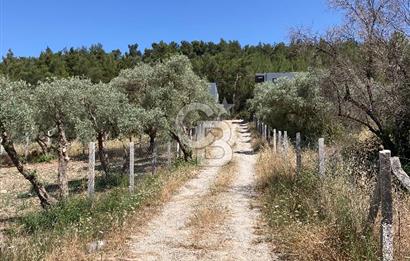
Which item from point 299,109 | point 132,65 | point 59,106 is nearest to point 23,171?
point 59,106

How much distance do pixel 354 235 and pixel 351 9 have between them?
1006 centimetres

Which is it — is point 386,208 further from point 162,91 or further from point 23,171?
point 162,91

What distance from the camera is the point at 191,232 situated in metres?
8.16

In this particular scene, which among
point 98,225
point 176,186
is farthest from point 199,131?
point 98,225

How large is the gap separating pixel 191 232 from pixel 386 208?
3969mm

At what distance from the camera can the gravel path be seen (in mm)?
6746

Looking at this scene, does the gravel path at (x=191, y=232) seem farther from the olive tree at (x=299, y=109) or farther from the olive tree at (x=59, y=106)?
the olive tree at (x=299, y=109)

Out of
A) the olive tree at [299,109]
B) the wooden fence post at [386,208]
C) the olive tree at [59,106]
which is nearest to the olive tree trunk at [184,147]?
the olive tree at [59,106]

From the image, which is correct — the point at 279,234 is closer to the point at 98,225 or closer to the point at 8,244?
the point at 98,225

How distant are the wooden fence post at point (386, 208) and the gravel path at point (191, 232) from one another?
77.2 inches

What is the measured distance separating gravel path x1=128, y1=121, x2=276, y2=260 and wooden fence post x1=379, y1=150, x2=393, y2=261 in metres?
1.96

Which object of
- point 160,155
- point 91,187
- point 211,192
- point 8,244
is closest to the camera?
point 8,244

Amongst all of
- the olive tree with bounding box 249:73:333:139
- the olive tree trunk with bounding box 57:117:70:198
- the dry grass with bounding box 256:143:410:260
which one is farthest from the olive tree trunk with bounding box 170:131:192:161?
the dry grass with bounding box 256:143:410:260

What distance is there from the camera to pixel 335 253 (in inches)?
224
